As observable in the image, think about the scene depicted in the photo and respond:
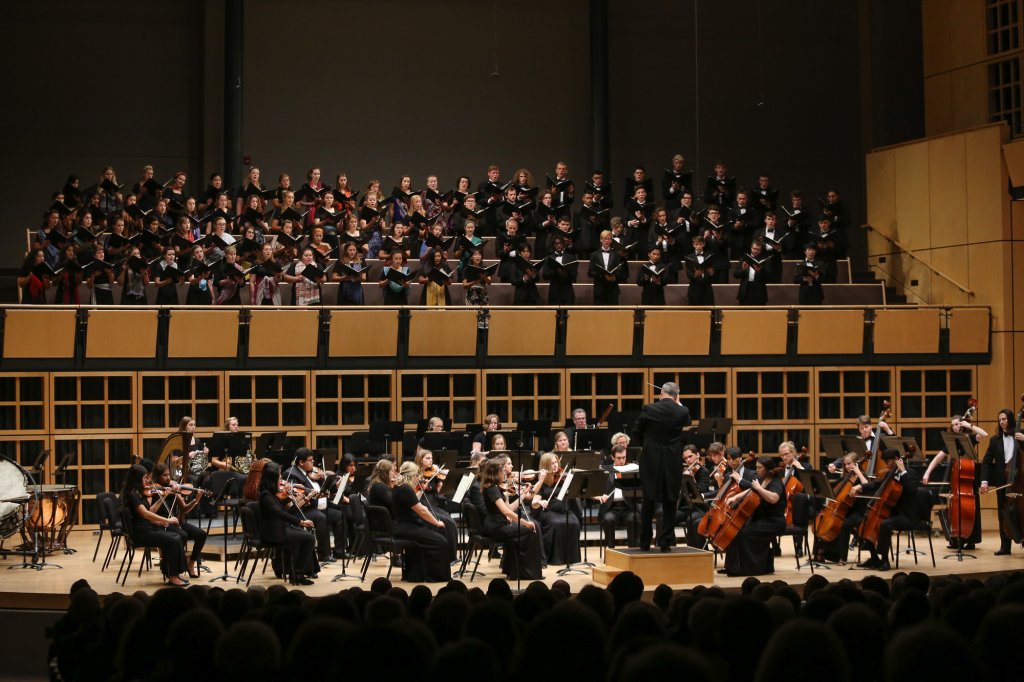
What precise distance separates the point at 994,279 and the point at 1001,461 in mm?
3863

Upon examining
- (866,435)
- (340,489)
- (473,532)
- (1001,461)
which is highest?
(866,435)

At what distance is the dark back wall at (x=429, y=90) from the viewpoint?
18.4 meters

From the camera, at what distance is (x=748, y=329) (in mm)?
14609

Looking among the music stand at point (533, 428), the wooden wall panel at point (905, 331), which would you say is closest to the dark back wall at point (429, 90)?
the wooden wall panel at point (905, 331)

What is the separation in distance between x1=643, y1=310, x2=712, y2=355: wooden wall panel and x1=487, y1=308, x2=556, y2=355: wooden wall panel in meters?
1.19

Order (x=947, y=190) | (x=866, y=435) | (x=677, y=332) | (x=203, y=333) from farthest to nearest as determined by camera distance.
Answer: (x=947, y=190), (x=677, y=332), (x=203, y=333), (x=866, y=435)

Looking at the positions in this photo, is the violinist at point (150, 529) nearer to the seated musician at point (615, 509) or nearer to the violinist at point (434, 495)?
the violinist at point (434, 495)

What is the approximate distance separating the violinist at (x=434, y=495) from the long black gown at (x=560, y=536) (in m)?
0.83

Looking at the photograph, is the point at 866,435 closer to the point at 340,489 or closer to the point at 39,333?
the point at 340,489

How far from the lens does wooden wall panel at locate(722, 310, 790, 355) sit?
14.6 meters

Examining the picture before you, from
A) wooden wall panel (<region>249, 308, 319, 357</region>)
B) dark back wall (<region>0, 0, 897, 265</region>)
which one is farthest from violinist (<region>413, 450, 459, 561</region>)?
dark back wall (<region>0, 0, 897, 265</region>)

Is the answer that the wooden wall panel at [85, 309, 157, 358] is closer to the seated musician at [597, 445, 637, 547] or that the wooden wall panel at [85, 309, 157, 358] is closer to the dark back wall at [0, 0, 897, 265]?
the seated musician at [597, 445, 637, 547]

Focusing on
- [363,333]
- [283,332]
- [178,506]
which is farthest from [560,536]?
[283,332]

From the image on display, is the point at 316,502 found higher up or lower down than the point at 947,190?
lower down
